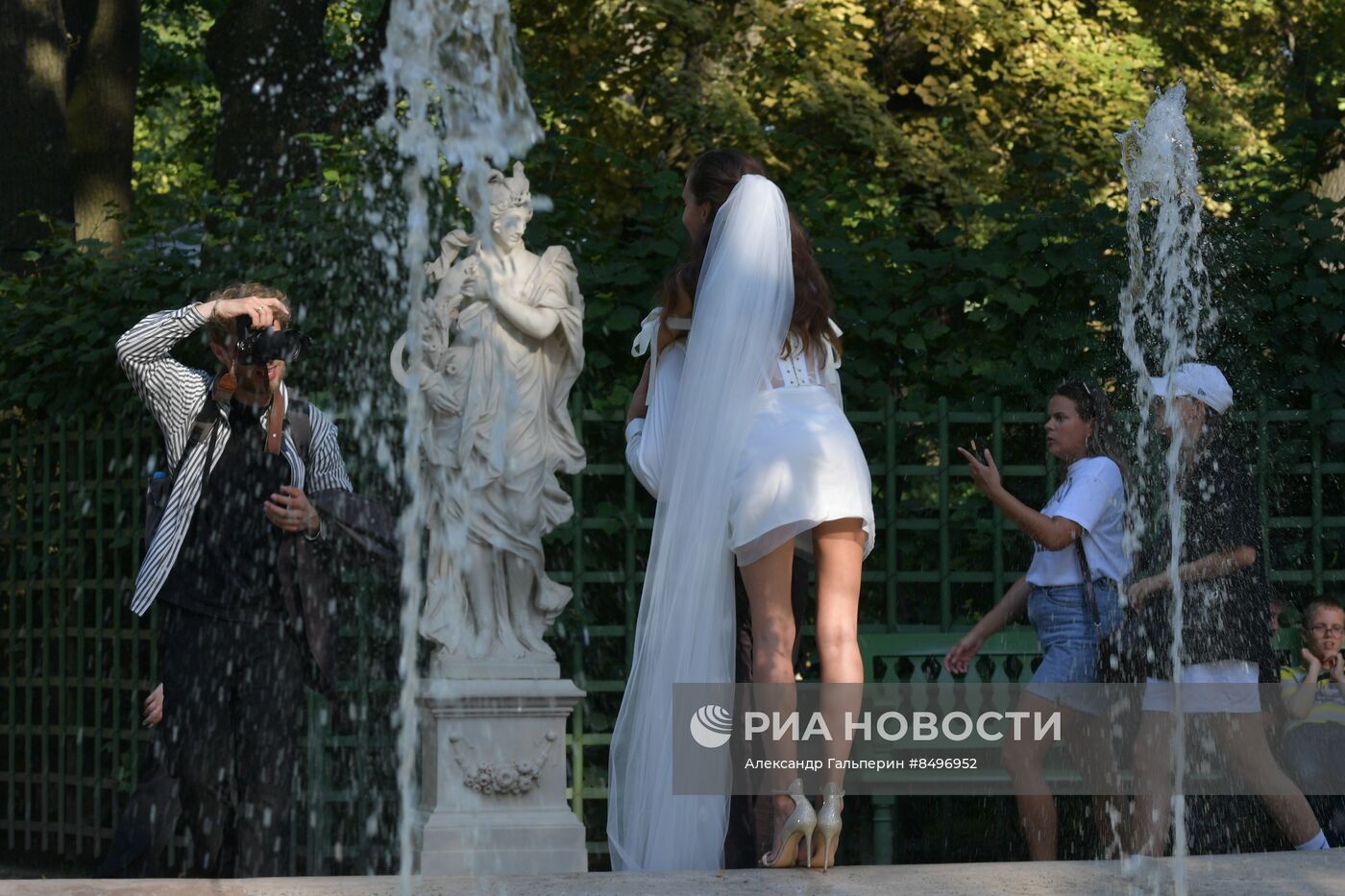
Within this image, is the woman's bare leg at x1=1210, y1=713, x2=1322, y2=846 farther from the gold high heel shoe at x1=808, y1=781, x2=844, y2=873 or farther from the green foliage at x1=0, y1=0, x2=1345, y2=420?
the green foliage at x1=0, y1=0, x2=1345, y2=420

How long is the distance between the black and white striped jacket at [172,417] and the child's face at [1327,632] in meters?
3.35

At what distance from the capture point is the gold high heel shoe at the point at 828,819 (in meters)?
3.71

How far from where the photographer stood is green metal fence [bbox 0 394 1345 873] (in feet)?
21.5

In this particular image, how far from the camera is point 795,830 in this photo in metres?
3.72

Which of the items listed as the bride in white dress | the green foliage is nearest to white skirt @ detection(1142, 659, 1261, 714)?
the bride in white dress

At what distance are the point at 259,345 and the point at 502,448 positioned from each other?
2.02 meters

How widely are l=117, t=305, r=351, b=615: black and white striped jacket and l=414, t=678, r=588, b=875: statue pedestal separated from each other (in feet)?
6.14

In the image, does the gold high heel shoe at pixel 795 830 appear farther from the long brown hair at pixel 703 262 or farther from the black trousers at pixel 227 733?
the black trousers at pixel 227 733

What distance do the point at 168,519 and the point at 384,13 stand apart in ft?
28.8

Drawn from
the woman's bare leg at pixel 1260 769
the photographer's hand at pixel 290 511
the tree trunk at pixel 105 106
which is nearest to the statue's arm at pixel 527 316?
the photographer's hand at pixel 290 511

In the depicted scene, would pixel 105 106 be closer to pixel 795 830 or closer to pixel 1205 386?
pixel 1205 386

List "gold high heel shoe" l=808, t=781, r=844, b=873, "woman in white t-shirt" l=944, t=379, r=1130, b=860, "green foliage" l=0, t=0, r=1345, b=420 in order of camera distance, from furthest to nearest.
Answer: "green foliage" l=0, t=0, r=1345, b=420
"woman in white t-shirt" l=944, t=379, r=1130, b=860
"gold high heel shoe" l=808, t=781, r=844, b=873

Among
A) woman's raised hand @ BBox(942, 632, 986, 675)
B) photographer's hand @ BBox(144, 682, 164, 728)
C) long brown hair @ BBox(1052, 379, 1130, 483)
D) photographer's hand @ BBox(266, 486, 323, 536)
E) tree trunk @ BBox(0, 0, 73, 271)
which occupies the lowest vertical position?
photographer's hand @ BBox(144, 682, 164, 728)

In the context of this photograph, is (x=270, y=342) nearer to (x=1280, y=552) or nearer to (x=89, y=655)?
(x=89, y=655)
